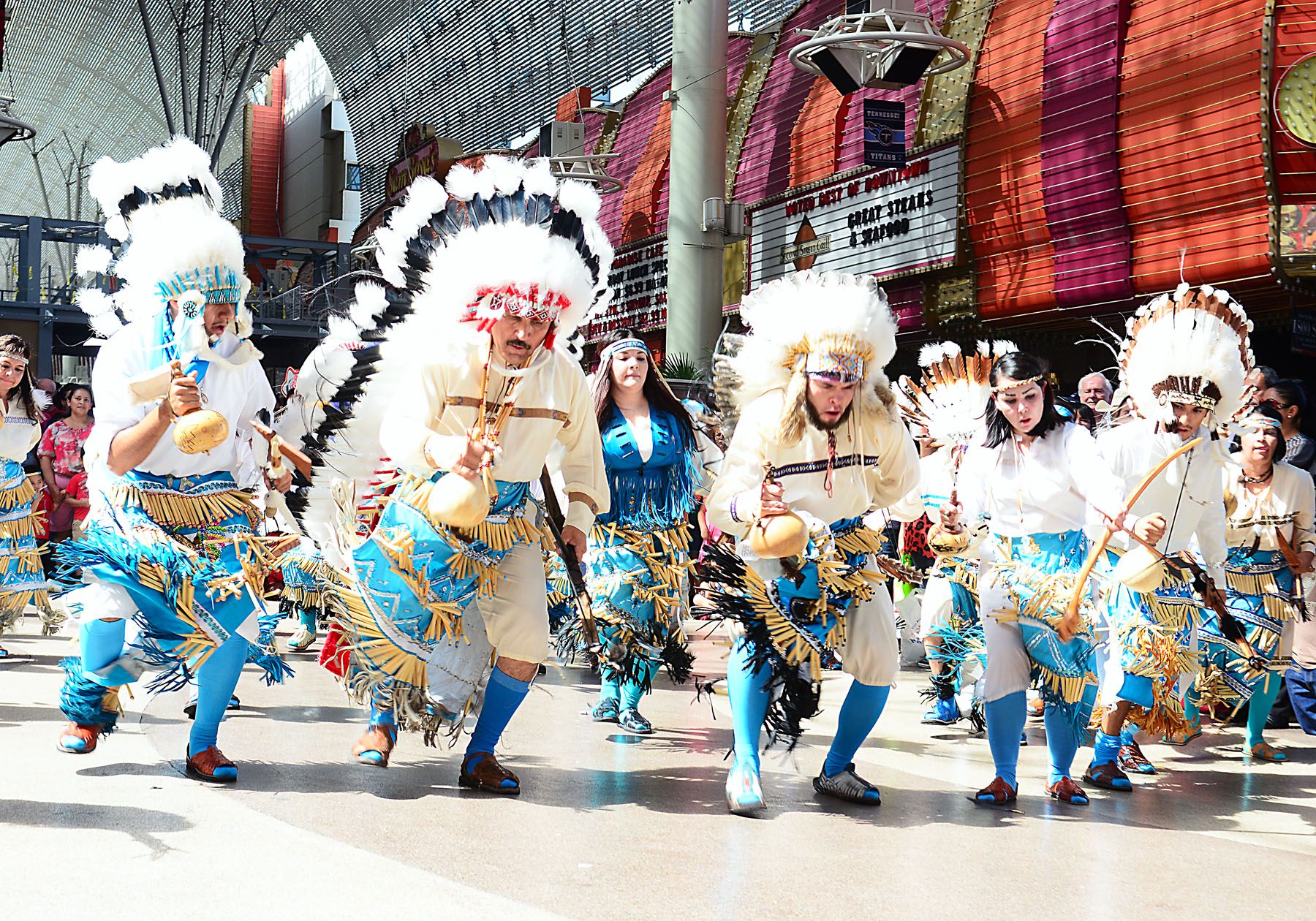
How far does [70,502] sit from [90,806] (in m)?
7.06

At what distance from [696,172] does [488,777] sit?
8510 mm

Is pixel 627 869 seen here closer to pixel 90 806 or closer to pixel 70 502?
pixel 90 806

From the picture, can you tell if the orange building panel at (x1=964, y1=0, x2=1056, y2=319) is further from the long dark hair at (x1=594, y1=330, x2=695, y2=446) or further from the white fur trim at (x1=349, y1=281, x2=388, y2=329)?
the white fur trim at (x1=349, y1=281, x2=388, y2=329)

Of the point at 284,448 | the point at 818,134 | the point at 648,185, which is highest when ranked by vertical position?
the point at 648,185

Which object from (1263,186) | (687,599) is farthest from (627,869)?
(1263,186)

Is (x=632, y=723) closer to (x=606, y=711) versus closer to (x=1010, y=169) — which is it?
(x=606, y=711)

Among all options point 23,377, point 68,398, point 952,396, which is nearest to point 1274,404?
point 952,396

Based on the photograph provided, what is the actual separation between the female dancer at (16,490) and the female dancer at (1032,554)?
556cm

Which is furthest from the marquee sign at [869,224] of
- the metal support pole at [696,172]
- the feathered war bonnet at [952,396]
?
the feathered war bonnet at [952,396]

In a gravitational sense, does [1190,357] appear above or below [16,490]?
above

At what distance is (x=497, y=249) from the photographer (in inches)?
186

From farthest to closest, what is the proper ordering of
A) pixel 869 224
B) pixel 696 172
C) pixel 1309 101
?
1. pixel 869 224
2. pixel 696 172
3. pixel 1309 101

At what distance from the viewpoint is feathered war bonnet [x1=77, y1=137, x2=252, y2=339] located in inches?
202

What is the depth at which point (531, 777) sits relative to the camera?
5.18 meters
